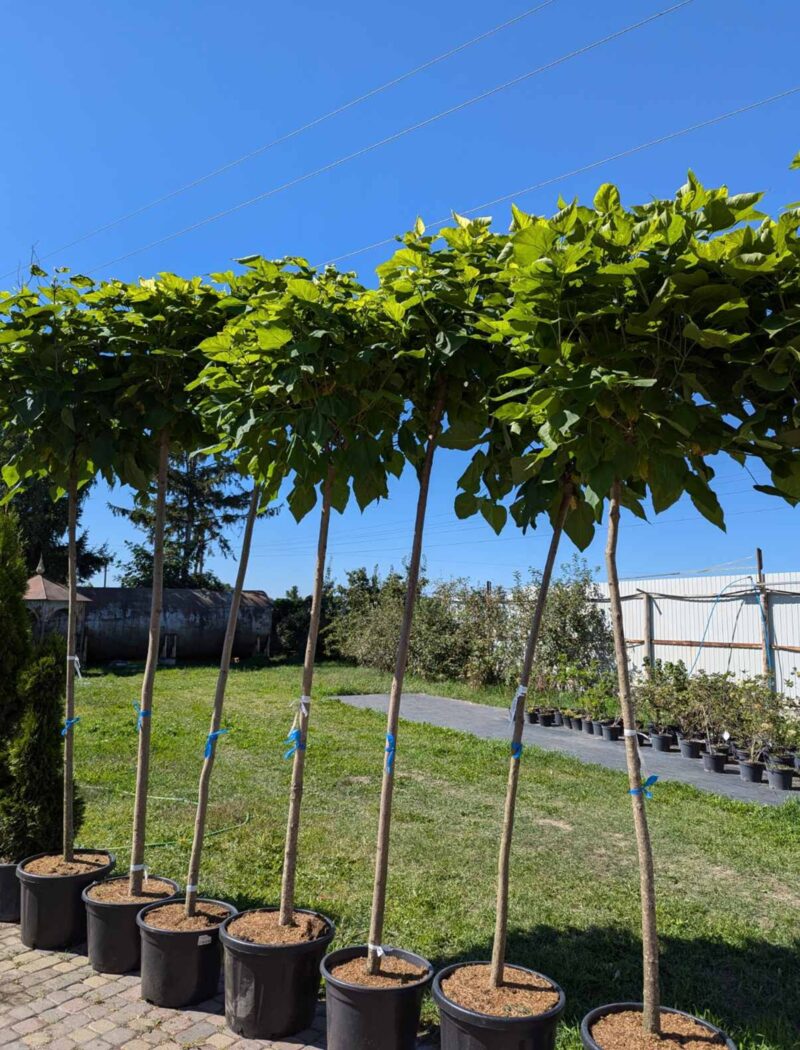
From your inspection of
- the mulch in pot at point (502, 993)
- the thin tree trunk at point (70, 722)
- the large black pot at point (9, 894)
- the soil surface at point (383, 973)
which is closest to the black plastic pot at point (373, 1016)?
the soil surface at point (383, 973)

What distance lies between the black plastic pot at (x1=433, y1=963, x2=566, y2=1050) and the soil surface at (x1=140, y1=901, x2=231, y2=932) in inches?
45.6

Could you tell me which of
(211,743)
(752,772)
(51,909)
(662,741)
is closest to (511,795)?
(211,743)

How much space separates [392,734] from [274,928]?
0.97 metres

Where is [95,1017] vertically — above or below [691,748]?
below

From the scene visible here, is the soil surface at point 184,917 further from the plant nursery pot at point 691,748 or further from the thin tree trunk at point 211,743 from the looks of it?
the plant nursery pot at point 691,748

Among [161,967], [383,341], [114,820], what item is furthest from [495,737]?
[383,341]

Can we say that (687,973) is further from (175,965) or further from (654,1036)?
(175,965)

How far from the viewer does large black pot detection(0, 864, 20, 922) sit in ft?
13.1

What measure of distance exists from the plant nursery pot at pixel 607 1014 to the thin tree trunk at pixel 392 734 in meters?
0.75

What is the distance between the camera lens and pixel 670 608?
12078 millimetres

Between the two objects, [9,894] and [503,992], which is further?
[9,894]

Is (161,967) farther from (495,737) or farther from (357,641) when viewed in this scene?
(357,641)

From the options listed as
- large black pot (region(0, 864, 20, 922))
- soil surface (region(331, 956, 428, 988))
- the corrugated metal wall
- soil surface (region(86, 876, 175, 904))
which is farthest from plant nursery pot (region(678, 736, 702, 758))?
large black pot (region(0, 864, 20, 922))

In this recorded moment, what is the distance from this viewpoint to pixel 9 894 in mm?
3996
